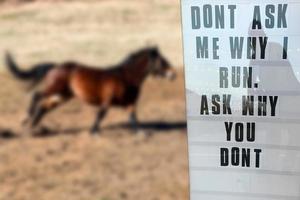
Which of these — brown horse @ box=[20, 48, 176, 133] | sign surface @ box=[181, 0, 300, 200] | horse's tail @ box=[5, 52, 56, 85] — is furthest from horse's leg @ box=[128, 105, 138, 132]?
sign surface @ box=[181, 0, 300, 200]

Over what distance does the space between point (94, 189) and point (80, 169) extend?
0.14 m

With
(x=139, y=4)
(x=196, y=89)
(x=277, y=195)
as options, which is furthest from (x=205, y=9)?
(x=139, y=4)

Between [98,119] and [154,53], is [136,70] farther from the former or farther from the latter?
[98,119]

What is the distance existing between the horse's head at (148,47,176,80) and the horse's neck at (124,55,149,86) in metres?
0.03

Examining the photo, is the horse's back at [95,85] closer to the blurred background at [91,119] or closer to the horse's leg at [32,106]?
the blurred background at [91,119]

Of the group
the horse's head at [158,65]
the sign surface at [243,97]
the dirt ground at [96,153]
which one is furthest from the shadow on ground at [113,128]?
the sign surface at [243,97]

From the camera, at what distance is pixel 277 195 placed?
115 centimetres

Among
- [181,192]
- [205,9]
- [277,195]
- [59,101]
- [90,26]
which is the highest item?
[205,9]

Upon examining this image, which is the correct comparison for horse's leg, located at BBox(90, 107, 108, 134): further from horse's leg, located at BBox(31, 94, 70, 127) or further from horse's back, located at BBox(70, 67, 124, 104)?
horse's leg, located at BBox(31, 94, 70, 127)

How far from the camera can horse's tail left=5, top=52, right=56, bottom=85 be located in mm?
3061

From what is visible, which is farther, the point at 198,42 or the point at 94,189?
the point at 94,189

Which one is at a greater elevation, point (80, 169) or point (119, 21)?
point (119, 21)

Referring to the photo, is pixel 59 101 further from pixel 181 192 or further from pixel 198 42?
pixel 198 42

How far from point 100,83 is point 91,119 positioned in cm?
21
